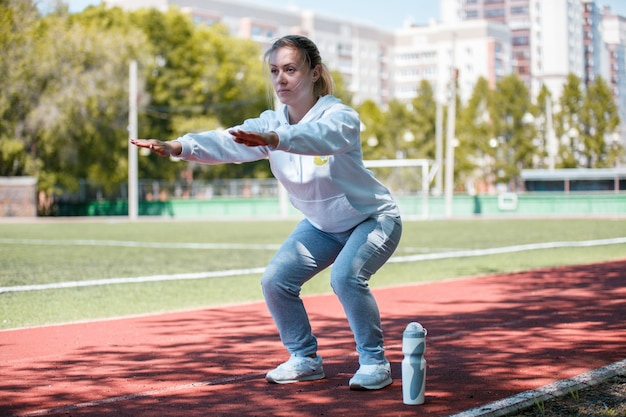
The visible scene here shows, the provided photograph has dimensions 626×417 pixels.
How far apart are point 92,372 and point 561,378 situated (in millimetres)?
3154

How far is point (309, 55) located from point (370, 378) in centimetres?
197

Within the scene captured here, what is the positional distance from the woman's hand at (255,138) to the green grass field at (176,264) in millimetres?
5292

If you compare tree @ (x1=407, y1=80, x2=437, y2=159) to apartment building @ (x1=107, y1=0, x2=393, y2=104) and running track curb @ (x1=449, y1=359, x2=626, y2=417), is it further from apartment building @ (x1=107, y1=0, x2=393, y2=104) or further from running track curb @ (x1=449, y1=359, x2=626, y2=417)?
running track curb @ (x1=449, y1=359, x2=626, y2=417)

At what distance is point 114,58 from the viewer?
2067 inches

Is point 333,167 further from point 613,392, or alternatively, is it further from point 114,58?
point 114,58

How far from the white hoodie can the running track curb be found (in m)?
1.36

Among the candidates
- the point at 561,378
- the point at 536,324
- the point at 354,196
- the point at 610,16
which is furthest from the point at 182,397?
the point at 610,16

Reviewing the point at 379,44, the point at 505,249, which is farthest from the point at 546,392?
the point at 379,44

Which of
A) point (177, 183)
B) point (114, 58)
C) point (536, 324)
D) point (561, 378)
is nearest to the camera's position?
point (561, 378)

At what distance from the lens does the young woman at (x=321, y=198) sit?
5.33 meters

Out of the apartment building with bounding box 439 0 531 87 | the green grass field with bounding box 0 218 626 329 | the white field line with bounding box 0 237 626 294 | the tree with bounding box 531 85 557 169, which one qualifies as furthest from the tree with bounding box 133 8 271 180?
the apartment building with bounding box 439 0 531 87

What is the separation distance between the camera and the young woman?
210 inches

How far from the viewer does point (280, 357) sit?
22.9 feet

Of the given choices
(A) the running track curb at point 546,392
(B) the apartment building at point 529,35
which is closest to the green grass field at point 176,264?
(A) the running track curb at point 546,392
